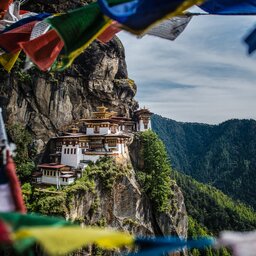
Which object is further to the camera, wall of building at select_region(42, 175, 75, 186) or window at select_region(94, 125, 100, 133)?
window at select_region(94, 125, 100, 133)

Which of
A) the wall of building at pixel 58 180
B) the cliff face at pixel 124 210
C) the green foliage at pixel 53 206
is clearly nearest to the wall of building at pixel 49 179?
the wall of building at pixel 58 180

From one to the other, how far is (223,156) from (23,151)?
133225 millimetres

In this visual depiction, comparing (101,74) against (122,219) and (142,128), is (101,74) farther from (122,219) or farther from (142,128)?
(122,219)

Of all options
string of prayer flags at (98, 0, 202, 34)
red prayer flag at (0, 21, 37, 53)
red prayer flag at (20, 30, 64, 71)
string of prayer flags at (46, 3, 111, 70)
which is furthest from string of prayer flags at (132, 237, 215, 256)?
red prayer flag at (0, 21, 37, 53)

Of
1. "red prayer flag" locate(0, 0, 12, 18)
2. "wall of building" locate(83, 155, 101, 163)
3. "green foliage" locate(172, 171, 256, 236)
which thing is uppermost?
"red prayer flag" locate(0, 0, 12, 18)

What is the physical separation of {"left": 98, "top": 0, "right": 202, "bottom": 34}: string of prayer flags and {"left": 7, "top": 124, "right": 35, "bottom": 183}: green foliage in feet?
72.4

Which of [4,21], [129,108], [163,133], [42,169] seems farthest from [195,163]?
[4,21]

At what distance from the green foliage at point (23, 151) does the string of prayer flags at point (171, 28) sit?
69.5ft

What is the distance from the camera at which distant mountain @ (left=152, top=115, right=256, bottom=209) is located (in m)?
121

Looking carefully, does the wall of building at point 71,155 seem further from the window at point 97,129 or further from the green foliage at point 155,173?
the green foliage at point 155,173

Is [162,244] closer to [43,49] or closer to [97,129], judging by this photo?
[43,49]

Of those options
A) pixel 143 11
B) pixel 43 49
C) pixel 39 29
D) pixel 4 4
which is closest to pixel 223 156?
pixel 4 4

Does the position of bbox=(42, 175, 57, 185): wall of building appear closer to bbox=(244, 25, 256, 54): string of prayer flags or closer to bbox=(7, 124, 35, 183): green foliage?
bbox=(7, 124, 35, 183): green foliage

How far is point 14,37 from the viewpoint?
4.76m
